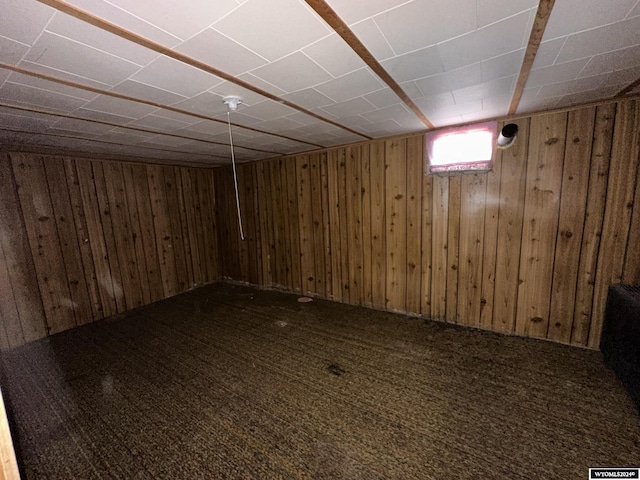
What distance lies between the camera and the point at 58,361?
104 inches

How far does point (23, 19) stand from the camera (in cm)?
98

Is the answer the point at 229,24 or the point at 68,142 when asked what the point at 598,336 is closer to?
the point at 229,24

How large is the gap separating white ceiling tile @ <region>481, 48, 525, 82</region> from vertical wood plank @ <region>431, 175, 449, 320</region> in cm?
140

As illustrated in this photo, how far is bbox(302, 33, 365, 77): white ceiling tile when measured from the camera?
48.6 inches

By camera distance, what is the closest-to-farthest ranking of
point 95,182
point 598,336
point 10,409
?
point 10,409 < point 598,336 < point 95,182

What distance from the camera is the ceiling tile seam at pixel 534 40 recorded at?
104cm

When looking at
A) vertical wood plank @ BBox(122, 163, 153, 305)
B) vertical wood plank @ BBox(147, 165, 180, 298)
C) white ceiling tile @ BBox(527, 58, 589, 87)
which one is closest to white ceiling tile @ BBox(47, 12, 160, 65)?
white ceiling tile @ BBox(527, 58, 589, 87)

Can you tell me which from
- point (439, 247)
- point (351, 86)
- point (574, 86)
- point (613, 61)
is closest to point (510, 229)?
point (439, 247)

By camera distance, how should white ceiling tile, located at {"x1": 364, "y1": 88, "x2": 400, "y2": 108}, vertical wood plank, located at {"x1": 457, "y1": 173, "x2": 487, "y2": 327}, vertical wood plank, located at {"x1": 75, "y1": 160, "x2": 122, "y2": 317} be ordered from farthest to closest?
vertical wood plank, located at {"x1": 75, "y1": 160, "x2": 122, "y2": 317} < vertical wood plank, located at {"x1": 457, "y1": 173, "x2": 487, "y2": 327} < white ceiling tile, located at {"x1": 364, "y1": 88, "x2": 400, "y2": 108}

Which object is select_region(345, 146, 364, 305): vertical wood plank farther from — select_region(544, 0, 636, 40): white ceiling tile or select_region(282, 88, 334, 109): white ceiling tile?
select_region(544, 0, 636, 40): white ceiling tile

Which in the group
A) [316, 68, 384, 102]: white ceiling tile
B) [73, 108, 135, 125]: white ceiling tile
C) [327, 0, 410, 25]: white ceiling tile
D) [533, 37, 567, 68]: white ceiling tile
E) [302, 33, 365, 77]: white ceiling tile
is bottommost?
[533, 37, 567, 68]: white ceiling tile

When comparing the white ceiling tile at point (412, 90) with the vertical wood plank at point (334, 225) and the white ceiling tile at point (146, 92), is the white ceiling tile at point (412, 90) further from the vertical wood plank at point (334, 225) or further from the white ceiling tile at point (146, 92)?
the vertical wood plank at point (334, 225)

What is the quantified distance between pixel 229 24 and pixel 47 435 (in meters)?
2.72

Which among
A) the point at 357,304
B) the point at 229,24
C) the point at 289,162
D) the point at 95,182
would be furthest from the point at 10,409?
the point at 289,162
